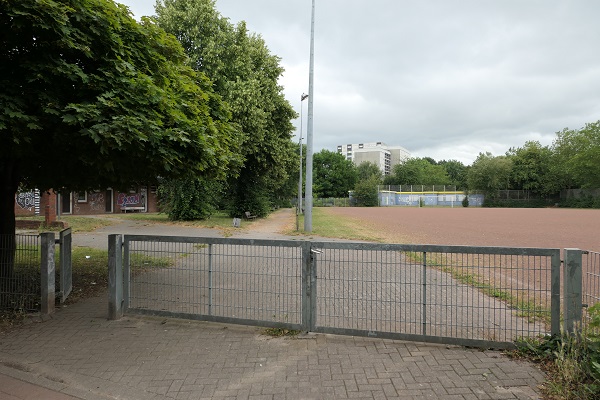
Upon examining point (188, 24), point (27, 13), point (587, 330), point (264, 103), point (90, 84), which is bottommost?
point (587, 330)

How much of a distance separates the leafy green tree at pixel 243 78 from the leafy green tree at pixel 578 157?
58005mm

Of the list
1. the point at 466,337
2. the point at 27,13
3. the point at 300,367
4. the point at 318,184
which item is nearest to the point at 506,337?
the point at 466,337

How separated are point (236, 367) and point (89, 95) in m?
3.92

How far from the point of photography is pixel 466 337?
4.55 meters

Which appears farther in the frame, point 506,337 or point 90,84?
point 90,84

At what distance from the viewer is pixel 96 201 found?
113 ft

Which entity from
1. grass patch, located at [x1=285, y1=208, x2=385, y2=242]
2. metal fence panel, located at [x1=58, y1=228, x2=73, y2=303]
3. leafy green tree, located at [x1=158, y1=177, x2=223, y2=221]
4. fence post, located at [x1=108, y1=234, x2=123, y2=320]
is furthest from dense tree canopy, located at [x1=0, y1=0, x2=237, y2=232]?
leafy green tree, located at [x1=158, y1=177, x2=223, y2=221]

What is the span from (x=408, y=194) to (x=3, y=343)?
86.9 meters

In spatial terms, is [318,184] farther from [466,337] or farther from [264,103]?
[466,337]

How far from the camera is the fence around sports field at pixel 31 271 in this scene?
18.4 ft

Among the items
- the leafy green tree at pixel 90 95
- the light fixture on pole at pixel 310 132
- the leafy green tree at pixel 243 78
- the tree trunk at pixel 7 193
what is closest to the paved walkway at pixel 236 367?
the leafy green tree at pixel 90 95

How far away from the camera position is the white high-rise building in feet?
543

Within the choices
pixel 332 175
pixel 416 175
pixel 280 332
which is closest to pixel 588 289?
pixel 280 332

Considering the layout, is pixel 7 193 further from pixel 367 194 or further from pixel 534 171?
pixel 534 171
